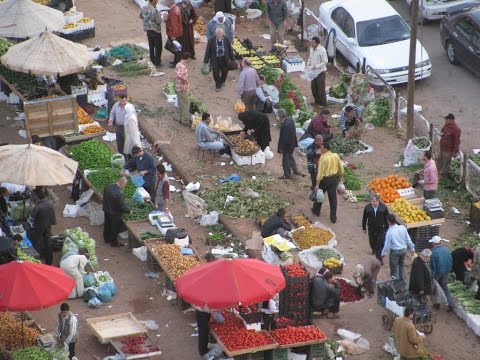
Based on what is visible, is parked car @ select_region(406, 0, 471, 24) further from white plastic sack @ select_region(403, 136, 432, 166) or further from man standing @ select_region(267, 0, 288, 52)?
white plastic sack @ select_region(403, 136, 432, 166)

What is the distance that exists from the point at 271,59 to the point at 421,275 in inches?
441

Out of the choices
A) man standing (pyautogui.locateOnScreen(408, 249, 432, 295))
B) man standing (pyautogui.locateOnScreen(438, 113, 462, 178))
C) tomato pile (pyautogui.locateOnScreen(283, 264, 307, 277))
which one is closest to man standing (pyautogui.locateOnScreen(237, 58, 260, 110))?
man standing (pyautogui.locateOnScreen(438, 113, 462, 178))

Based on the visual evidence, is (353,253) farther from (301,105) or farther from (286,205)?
(301,105)

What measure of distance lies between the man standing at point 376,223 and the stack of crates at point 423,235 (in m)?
0.69

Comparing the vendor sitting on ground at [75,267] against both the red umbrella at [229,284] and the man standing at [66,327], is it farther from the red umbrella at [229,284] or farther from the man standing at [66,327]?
the red umbrella at [229,284]

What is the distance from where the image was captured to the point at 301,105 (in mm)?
29359

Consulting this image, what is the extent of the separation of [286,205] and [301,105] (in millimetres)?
4281

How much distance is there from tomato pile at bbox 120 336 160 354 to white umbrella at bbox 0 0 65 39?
32.4 ft

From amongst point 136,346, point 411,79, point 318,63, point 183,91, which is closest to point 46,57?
point 183,91

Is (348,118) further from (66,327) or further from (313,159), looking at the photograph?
(66,327)

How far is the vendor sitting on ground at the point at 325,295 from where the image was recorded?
71.2 feet

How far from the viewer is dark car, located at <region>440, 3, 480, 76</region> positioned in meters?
31.2

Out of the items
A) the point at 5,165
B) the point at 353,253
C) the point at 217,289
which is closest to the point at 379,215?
the point at 353,253

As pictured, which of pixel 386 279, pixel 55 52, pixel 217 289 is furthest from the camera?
pixel 55 52
